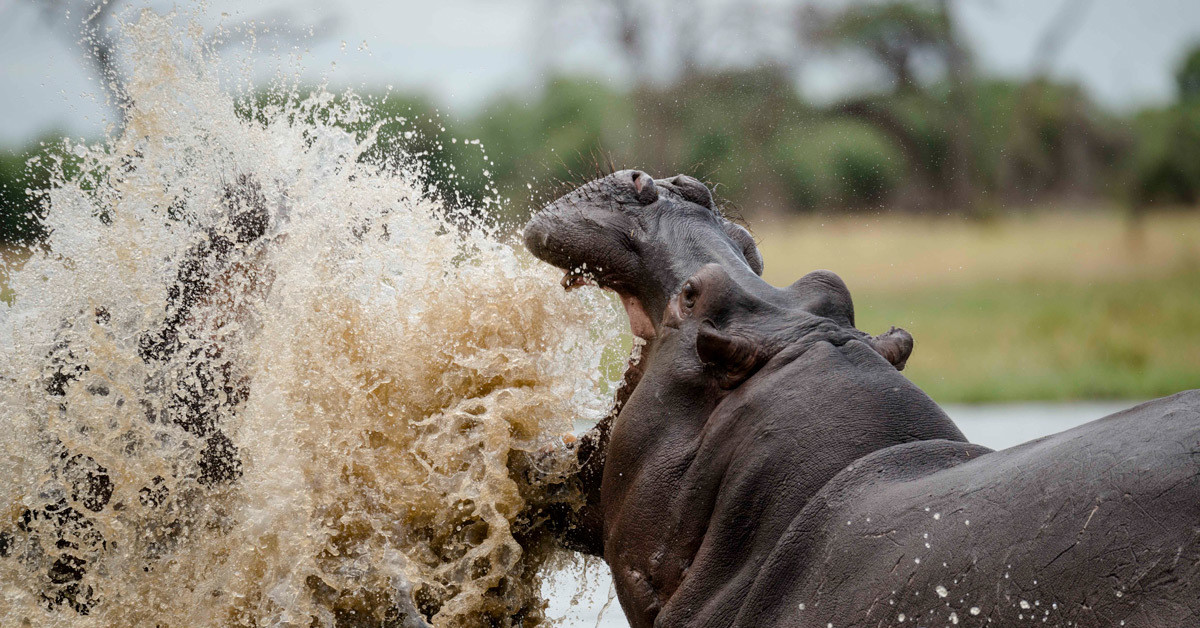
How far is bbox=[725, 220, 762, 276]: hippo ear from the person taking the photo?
2.22 metres

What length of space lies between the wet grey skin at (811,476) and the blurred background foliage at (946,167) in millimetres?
5735

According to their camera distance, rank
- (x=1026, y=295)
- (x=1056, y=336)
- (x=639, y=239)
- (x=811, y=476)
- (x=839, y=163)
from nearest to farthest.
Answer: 1. (x=811, y=476)
2. (x=639, y=239)
3. (x=839, y=163)
4. (x=1026, y=295)
5. (x=1056, y=336)

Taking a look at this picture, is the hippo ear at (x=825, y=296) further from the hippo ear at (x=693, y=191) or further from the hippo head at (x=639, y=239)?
the hippo ear at (x=693, y=191)

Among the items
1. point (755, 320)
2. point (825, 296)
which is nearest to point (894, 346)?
point (825, 296)

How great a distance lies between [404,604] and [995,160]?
8.42 m

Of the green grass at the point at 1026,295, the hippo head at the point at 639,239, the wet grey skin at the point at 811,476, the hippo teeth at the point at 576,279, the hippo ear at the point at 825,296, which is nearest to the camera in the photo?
the wet grey skin at the point at 811,476

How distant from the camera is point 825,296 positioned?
1942 mm

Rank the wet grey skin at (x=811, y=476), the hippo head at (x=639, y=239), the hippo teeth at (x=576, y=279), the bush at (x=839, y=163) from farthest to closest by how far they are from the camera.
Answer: the bush at (x=839, y=163)
the hippo teeth at (x=576, y=279)
the hippo head at (x=639, y=239)
the wet grey skin at (x=811, y=476)

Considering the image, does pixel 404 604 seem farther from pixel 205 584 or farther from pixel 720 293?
pixel 720 293

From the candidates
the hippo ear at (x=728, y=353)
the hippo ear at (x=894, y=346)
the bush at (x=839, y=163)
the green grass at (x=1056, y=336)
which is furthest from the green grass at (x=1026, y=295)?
the hippo ear at (x=728, y=353)


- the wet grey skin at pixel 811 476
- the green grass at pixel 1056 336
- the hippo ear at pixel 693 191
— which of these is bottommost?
the green grass at pixel 1056 336

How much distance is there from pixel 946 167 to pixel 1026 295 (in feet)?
4.00

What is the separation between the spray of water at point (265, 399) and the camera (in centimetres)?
221

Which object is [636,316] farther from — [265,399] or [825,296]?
[265,399]
